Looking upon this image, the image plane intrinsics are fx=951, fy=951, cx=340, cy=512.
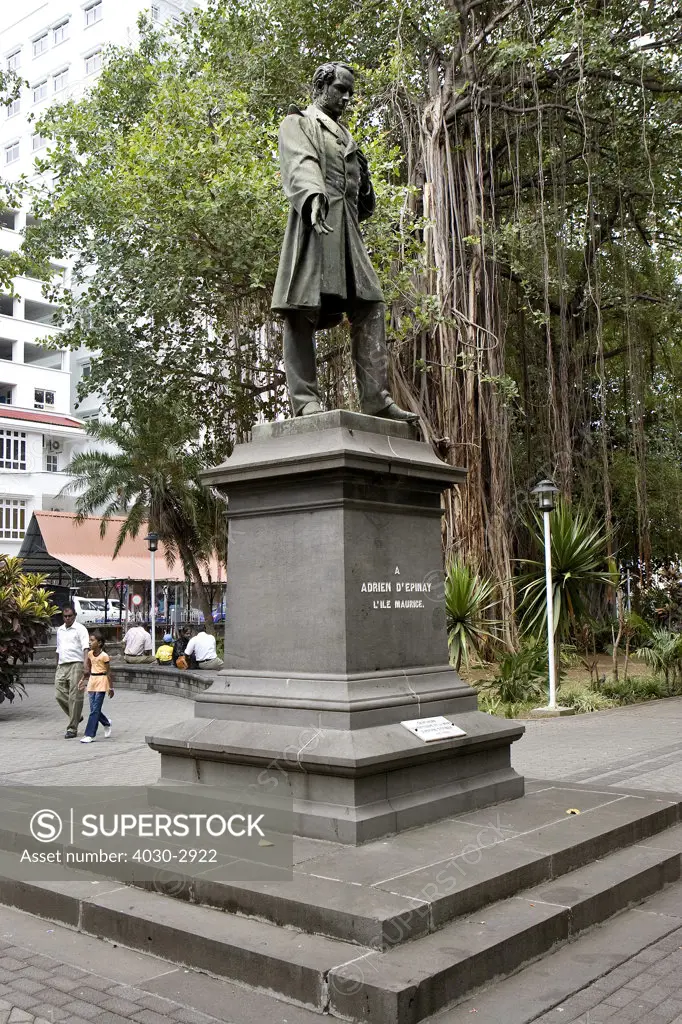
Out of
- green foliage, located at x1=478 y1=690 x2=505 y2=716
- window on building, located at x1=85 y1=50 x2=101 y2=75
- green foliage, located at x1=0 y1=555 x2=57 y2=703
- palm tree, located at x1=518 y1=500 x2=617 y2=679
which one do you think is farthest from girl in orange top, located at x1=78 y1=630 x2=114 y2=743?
window on building, located at x1=85 y1=50 x2=101 y2=75

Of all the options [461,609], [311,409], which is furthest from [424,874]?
[461,609]

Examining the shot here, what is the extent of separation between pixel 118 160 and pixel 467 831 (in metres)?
13.0

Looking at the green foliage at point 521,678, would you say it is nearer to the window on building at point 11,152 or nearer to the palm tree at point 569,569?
the palm tree at point 569,569

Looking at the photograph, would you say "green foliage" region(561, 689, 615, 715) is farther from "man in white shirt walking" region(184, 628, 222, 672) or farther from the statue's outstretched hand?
the statue's outstretched hand

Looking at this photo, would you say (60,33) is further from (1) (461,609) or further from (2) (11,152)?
(1) (461,609)

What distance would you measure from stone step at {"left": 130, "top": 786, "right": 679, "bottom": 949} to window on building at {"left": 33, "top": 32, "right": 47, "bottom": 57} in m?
53.4

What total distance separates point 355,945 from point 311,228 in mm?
3768

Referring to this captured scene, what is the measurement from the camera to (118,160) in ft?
48.3

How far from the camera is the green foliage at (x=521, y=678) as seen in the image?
12.7 meters

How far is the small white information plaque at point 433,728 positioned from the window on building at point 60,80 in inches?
1941

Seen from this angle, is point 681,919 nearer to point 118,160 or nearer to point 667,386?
point 118,160


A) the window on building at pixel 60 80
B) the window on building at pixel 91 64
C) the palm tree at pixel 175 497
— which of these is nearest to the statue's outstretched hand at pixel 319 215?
the palm tree at pixel 175 497

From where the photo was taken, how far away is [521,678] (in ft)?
42.5

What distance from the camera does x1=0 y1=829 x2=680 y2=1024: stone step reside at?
318 cm
